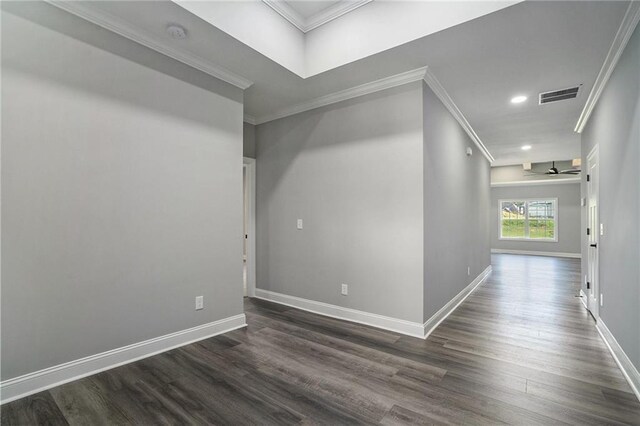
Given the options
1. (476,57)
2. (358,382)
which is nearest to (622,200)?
(476,57)

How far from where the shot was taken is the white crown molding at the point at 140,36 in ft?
7.49

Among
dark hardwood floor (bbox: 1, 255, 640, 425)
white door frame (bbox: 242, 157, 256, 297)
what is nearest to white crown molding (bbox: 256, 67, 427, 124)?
white door frame (bbox: 242, 157, 256, 297)

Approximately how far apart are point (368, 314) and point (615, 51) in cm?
350

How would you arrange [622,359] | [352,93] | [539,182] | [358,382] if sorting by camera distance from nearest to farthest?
[358,382] → [622,359] → [352,93] → [539,182]

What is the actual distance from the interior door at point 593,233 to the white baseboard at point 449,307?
1.53 metres

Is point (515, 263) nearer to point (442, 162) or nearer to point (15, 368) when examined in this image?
point (442, 162)

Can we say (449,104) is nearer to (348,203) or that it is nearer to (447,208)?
(447,208)

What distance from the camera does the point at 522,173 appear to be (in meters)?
10.1

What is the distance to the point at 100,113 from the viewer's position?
244 cm

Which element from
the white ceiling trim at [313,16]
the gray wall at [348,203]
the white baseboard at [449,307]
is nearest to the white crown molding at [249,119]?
the gray wall at [348,203]

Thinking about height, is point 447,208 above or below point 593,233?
above

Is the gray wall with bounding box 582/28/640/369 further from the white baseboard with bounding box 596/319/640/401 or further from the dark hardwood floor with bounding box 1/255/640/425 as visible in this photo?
the dark hardwood floor with bounding box 1/255/640/425

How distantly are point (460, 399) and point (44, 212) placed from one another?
3.23 meters

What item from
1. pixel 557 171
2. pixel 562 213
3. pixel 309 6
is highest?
pixel 309 6
